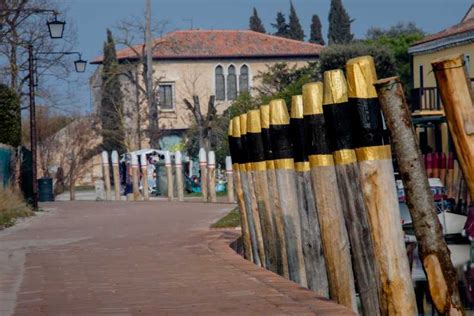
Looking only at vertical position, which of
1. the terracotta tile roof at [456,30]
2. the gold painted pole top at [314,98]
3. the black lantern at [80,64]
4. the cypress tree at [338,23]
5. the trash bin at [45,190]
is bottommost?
the trash bin at [45,190]

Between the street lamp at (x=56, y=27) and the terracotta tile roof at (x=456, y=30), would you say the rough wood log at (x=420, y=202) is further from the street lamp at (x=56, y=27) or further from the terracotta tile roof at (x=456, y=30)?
the terracotta tile roof at (x=456, y=30)

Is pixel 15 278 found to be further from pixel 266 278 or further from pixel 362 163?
pixel 362 163

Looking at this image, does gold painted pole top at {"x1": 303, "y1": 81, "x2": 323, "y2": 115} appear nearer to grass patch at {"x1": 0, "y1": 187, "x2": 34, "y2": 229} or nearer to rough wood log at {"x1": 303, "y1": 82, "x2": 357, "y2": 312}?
rough wood log at {"x1": 303, "y1": 82, "x2": 357, "y2": 312}

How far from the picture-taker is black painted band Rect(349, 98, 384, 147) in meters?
9.72

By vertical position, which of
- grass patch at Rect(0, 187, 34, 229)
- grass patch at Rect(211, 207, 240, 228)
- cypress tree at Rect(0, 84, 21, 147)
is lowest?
grass patch at Rect(211, 207, 240, 228)

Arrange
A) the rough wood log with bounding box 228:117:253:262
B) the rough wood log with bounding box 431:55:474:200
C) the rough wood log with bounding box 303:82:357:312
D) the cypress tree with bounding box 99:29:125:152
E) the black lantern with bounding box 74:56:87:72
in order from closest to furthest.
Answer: the rough wood log with bounding box 431:55:474:200 < the rough wood log with bounding box 303:82:357:312 < the rough wood log with bounding box 228:117:253:262 < the black lantern with bounding box 74:56:87:72 < the cypress tree with bounding box 99:29:125:152

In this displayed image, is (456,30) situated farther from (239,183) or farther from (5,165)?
(239,183)

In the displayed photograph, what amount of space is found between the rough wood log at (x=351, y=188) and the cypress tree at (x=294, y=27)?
91454 millimetres

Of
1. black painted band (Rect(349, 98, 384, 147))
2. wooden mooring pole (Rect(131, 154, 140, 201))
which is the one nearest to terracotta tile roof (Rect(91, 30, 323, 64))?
wooden mooring pole (Rect(131, 154, 140, 201))

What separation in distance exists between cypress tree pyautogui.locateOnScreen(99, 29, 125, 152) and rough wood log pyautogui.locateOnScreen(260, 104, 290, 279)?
5371cm

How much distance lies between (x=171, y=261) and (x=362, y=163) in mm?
5569

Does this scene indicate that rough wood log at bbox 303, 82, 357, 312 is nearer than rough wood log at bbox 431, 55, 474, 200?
No

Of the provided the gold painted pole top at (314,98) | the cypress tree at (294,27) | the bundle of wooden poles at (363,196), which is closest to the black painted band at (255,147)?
the bundle of wooden poles at (363,196)

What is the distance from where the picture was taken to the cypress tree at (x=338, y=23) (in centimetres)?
9334
